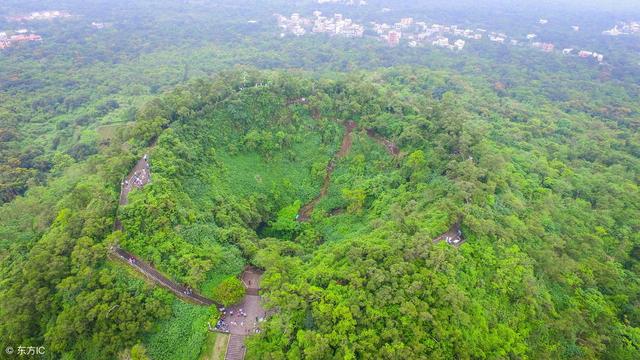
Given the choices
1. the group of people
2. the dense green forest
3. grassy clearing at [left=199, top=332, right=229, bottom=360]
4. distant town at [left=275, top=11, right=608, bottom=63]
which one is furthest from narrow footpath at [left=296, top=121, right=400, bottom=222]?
distant town at [left=275, top=11, right=608, bottom=63]

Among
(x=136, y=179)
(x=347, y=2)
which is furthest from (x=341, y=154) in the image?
(x=347, y=2)

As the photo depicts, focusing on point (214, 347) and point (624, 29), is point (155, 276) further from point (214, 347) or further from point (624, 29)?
point (624, 29)

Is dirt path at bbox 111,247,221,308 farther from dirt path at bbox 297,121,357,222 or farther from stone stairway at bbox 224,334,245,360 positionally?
dirt path at bbox 297,121,357,222

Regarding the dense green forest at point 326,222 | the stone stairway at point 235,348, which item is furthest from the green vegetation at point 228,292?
the stone stairway at point 235,348

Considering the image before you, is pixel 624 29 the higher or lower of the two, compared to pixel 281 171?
higher

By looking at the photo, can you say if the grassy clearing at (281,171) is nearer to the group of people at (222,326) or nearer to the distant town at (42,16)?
the group of people at (222,326)
